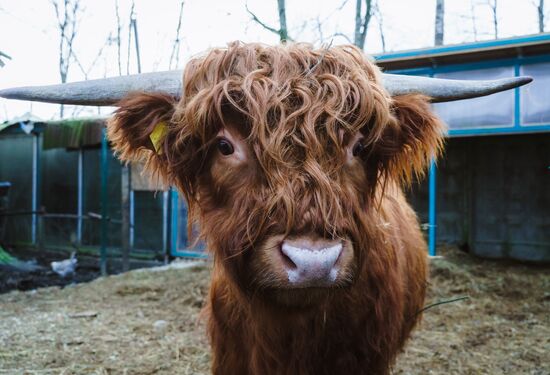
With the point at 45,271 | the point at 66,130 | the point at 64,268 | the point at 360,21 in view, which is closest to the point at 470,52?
the point at 360,21

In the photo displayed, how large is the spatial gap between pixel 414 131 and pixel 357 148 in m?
0.47

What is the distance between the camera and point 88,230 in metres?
11.6

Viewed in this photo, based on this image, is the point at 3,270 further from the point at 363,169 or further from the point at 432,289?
the point at 363,169

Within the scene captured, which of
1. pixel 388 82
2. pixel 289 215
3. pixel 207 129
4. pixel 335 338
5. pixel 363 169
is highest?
pixel 388 82

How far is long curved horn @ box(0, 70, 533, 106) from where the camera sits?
203cm

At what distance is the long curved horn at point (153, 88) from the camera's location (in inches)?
79.8

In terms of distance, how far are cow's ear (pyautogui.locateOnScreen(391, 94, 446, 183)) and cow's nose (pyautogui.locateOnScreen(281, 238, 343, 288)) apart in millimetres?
851

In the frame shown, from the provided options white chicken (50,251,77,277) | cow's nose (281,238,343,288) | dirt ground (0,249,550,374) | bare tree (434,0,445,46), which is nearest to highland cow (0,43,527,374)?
cow's nose (281,238,343,288)

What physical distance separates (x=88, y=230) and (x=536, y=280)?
9324 millimetres

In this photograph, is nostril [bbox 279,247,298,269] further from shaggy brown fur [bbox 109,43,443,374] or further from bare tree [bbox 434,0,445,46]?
bare tree [bbox 434,0,445,46]

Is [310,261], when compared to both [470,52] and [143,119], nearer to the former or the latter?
[143,119]

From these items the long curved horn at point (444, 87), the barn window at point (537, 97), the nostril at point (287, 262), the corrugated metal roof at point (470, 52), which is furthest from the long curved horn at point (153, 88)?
the barn window at point (537, 97)

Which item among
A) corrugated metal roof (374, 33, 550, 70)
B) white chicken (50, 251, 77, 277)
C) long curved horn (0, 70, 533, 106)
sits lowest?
white chicken (50, 251, 77, 277)

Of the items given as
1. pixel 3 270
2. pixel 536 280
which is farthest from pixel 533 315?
pixel 3 270
